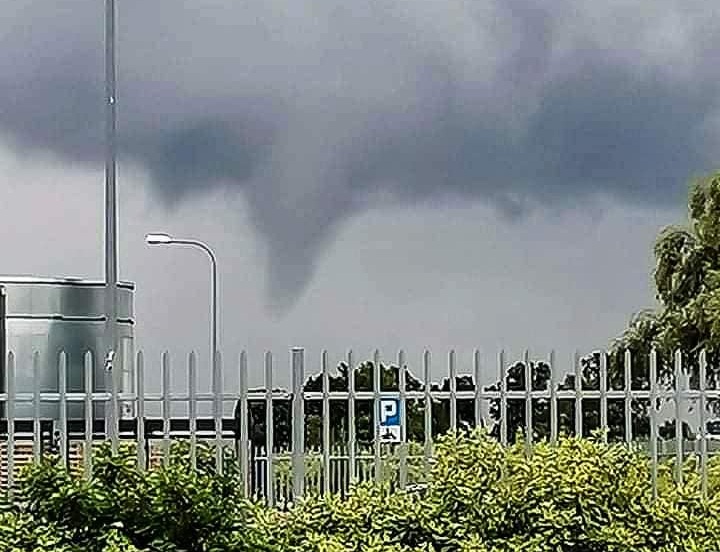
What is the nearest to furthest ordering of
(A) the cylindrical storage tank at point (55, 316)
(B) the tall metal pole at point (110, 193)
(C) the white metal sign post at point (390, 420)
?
(C) the white metal sign post at point (390, 420) < (B) the tall metal pole at point (110, 193) < (A) the cylindrical storage tank at point (55, 316)

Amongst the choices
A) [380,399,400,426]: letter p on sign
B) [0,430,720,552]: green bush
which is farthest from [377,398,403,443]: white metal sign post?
[0,430,720,552]: green bush

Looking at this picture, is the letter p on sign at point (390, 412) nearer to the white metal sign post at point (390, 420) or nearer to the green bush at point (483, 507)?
the white metal sign post at point (390, 420)

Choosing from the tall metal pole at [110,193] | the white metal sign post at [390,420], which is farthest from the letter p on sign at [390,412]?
the tall metal pole at [110,193]

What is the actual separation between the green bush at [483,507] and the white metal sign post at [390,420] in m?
0.40

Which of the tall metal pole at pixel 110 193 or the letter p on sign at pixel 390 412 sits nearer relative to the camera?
the letter p on sign at pixel 390 412

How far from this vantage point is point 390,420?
11.8m

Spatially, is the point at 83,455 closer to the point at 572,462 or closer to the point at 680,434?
the point at 572,462

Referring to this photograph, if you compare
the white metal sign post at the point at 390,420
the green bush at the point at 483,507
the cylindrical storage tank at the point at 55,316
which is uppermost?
the cylindrical storage tank at the point at 55,316

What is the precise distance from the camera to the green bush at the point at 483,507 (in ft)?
34.5

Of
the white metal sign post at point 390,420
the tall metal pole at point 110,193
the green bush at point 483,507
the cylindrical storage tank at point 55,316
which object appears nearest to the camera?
the green bush at point 483,507

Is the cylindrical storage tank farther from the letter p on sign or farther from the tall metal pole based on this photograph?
the letter p on sign

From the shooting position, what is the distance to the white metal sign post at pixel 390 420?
11703 millimetres

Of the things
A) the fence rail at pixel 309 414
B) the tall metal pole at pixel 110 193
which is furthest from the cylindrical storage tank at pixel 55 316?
the fence rail at pixel 309 414

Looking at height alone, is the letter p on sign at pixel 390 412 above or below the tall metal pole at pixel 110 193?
below
